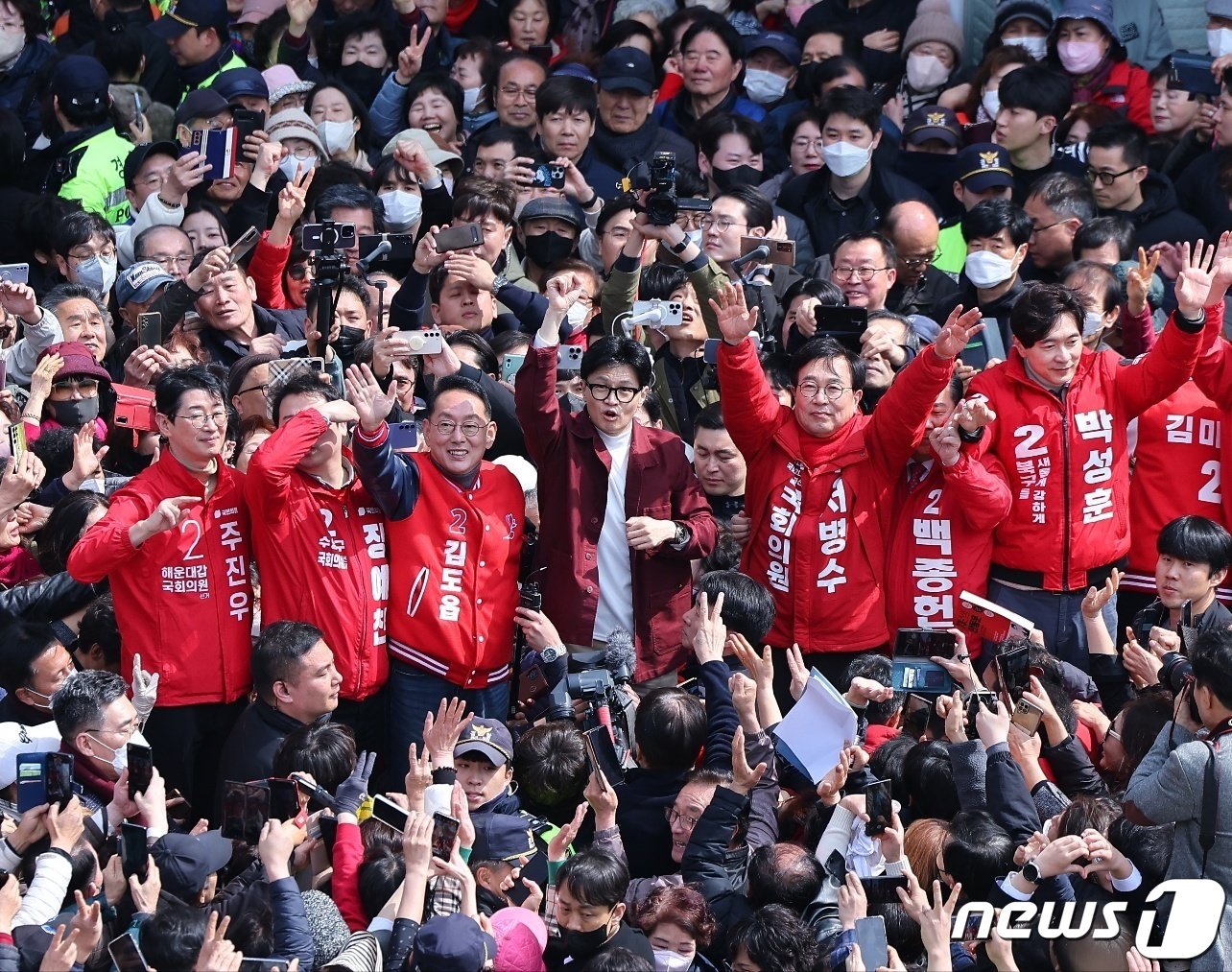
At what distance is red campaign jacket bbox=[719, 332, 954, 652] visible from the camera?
7375 millimetres

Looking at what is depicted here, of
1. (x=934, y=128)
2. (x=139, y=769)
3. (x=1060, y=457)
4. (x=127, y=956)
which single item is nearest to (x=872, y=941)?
A: (x=127, y=956)

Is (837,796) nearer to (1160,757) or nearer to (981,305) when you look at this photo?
(1160,757)

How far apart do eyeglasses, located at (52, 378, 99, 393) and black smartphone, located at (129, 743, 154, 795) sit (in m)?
2.26

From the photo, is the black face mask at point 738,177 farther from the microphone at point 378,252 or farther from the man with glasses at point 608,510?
the man with glasses at point 608,510

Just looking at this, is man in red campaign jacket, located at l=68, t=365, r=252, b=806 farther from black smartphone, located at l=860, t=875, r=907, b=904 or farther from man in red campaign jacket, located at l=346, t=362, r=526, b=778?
black smartphone, located at l=860, t=875, r=907, b=904

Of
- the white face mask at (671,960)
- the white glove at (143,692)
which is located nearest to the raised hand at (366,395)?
the white glove at (143,692)

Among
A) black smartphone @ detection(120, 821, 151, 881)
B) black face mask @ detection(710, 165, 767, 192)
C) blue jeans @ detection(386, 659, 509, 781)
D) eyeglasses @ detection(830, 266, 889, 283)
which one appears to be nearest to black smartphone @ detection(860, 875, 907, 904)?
blue jeans @ detection(386, 659, 509, 781)

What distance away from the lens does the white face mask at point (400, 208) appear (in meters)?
9.48

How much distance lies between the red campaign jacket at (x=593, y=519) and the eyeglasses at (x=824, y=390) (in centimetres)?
51

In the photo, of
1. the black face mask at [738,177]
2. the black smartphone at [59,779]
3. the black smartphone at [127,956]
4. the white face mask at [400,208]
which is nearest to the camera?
the black smartphone at [127,956]

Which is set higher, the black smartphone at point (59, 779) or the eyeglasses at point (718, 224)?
the eyeglasses at point (718, 224)

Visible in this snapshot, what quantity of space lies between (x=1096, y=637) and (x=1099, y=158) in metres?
3.22

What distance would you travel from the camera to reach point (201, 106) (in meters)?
9.93

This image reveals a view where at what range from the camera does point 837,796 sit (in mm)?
6098
